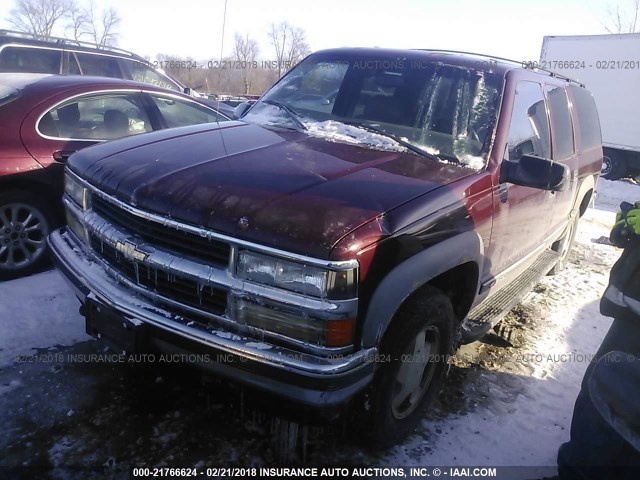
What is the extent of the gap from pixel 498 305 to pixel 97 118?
387 centimetres

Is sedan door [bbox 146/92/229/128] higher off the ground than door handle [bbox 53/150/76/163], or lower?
higher

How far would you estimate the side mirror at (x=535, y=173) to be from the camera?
2.85m

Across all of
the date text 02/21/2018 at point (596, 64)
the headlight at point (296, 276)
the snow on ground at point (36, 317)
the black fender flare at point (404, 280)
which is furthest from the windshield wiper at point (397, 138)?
the date text 02/21/2018 at point (596, 64)

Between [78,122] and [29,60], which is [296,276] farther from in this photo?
[29,60]

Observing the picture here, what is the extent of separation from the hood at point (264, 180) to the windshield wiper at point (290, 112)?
252 mm

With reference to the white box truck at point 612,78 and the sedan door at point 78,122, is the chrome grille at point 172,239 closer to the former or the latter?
the sedan door at point 78,122

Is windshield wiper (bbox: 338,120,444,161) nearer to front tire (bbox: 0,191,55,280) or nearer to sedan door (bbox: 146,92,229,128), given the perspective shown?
sedan door (bbox: 146,92,229,128)

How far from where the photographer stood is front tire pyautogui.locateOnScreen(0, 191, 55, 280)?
159 inches

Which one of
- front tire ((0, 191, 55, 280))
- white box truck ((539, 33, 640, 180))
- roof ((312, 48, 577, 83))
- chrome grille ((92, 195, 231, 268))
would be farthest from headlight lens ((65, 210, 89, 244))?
white box truck ((539, 33, 640, 180))

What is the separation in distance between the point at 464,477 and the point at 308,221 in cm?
164

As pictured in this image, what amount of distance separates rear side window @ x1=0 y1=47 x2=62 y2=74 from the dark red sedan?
10.8 ft

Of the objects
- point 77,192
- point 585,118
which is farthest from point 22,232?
point 585,118

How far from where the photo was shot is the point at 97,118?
4.66 m

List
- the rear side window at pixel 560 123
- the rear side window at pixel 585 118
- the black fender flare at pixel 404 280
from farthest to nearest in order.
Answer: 1. the rear side window at pixel 585 118
2. the rear side window at pixel 560 123
3. the black fender flare at pixel 404 280
